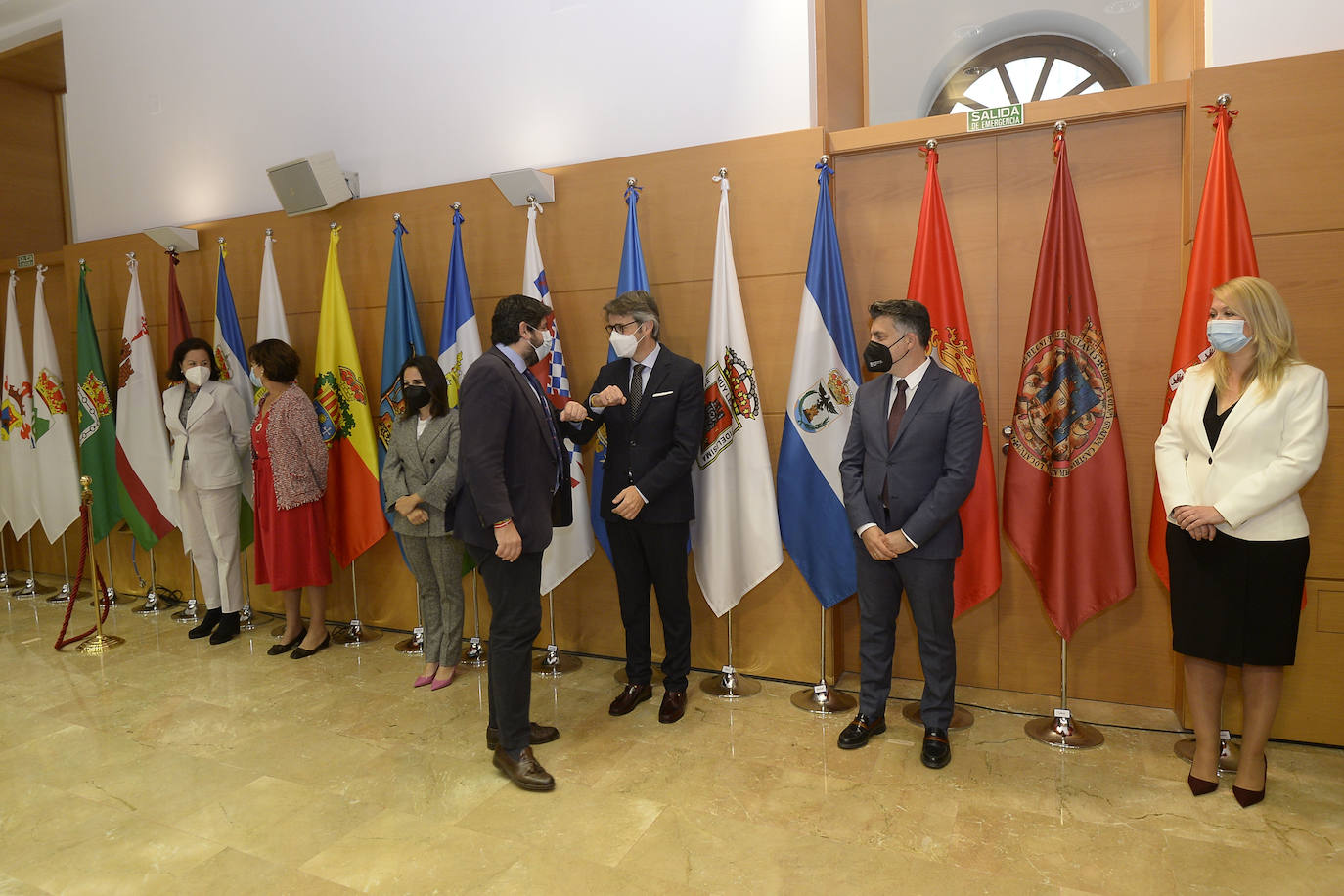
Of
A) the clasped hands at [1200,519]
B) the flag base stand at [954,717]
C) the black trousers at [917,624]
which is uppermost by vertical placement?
the clasped hands at [1200,519]

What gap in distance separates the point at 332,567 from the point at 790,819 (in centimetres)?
342

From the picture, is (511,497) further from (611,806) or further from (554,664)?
(554,664)

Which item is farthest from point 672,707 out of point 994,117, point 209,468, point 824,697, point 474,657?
point 209,468

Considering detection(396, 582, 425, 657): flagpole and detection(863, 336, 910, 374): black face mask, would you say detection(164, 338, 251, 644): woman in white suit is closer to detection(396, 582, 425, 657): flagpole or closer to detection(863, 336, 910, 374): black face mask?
detection(396, 582, 425, 657): flagpole

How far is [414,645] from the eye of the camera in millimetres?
4508

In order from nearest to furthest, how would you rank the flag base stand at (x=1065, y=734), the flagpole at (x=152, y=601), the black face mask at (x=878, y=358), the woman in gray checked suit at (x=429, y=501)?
the black face mask at (x=878, y=358)
the flag base stand at (x=1065, y=734)
the woman in gray checked suit at (x=429, y=501)
the flagpole at (x=152, y=601)

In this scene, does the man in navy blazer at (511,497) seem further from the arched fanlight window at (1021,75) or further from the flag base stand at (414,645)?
the arched fanlight window at (1021,75)

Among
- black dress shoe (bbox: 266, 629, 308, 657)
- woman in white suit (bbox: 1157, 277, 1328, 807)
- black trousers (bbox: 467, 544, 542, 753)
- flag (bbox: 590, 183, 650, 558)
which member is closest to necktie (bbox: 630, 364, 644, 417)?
Result: flag (bbox: 590, 183, 650, 558)

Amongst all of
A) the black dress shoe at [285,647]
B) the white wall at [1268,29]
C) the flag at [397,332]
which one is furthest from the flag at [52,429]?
the white wall at [1268,29]

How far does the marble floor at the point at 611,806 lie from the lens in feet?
7.81

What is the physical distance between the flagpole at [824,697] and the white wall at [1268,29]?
8.87 ft

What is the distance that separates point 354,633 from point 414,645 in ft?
1.55

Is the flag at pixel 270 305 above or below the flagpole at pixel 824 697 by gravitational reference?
above

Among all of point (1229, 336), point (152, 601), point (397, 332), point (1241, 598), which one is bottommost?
point (152, 601)
